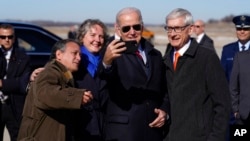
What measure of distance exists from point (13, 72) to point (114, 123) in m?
2.46

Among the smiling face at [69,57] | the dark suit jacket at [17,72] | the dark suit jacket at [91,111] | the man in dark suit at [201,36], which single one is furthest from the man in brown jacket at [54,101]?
the man in dark suit at [201,36]

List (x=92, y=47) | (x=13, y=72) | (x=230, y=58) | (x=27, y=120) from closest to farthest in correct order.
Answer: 1. (x=27, y=120)
2. (x=92, y=47)
3. (x=13, y=72)
4. (x=230, y=58)

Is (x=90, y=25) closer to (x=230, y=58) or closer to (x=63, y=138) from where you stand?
(x=63, y=138)

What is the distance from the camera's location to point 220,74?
415cm

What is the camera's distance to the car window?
31.8 ft

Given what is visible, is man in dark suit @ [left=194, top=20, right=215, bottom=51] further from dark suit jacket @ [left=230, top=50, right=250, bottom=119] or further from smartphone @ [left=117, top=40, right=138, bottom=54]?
smartphone @ [left=117, top=40, right=138, bottom=54]

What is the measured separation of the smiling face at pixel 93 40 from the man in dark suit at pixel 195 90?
0.78m

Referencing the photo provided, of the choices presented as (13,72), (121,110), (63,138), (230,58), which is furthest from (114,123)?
(230,58)

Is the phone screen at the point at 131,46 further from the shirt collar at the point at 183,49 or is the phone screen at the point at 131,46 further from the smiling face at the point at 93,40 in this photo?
the smiling face at the point at 93,40

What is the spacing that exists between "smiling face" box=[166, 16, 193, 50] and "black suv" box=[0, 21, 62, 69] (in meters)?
5.53

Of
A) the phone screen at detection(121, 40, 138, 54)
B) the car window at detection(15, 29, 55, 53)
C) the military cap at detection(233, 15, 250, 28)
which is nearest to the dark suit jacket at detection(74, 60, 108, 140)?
the phone screen at detection(121, 40, 138, 54)

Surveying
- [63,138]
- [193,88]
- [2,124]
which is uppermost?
[193,88]

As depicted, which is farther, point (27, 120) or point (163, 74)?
point (163, 74)

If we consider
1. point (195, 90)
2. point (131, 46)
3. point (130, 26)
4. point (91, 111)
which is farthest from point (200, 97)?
point (91, 111)
